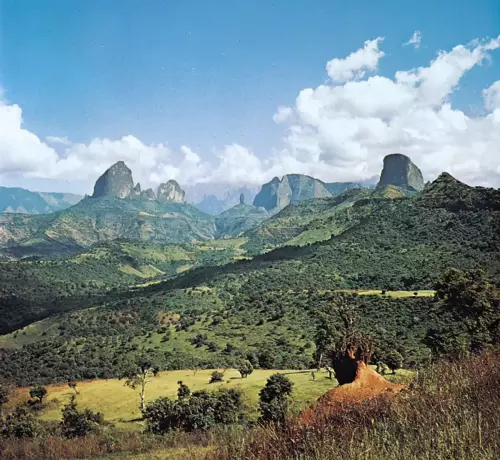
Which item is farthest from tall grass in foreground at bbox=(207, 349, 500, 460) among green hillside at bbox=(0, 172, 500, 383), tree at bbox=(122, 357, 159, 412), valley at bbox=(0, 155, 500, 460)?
green hillside at bbox=(0, 172, 500, 383)

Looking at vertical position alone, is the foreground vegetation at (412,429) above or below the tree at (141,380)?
above

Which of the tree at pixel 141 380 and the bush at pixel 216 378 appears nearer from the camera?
the tree at pixel 141 380

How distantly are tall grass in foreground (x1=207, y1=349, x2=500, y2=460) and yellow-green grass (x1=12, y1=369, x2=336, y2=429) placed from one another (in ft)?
120

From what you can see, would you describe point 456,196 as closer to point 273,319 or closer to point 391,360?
point 273,319

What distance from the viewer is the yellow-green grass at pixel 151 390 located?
46938 millimetres

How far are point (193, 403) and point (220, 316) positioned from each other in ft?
226

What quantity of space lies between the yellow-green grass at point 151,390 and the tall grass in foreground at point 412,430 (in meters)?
36.6

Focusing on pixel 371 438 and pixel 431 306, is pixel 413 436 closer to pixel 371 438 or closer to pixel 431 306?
pixel 371 438

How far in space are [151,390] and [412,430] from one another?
59791 millimetres

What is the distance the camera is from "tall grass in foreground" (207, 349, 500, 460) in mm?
4449

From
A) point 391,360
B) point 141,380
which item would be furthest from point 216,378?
point 391,360

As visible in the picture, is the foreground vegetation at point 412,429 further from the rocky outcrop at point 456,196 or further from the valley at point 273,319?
the rocky outcrop at point 456,196

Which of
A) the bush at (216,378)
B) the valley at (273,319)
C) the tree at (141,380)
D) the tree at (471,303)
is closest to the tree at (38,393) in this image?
the valley at (273,319)

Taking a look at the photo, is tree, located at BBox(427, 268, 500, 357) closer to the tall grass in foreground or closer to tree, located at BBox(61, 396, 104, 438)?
tree, located at BBox(61, 396, 104, 438)
